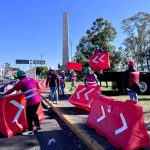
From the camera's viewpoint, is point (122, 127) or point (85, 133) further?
point (85, 133)

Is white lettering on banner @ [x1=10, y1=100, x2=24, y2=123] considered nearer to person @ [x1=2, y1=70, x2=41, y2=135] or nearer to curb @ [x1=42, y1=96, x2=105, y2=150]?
person @ [x1=2, y1=70, x2=41, y2=135]

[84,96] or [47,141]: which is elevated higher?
[84,96]

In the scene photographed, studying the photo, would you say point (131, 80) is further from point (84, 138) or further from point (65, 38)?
point (65, 38)

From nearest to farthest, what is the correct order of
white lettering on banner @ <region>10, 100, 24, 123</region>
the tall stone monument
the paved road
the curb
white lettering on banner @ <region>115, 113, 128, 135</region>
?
1. white lettering on banner @ <region>115, 113, 128, 135</region>
2. the curb
3. the paved road
4. white lettering on banner @ <region>10, 100, 24, 123</region>
5. the tall stone monument

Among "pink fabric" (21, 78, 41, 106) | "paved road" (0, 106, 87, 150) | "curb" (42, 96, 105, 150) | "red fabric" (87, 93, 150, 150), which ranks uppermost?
"pink fabric" (21, 78, 41, 106)

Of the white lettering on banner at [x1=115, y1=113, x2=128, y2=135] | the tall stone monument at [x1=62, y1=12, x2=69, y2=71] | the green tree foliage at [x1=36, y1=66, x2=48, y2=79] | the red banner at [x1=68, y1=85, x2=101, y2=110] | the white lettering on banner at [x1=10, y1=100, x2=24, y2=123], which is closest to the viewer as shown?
the white lettering on banner at [x1=115, y1=113, x2=128, y2=135]

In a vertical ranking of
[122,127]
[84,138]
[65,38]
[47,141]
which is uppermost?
[65,38]

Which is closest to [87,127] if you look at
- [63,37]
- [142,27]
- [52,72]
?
[52,72]

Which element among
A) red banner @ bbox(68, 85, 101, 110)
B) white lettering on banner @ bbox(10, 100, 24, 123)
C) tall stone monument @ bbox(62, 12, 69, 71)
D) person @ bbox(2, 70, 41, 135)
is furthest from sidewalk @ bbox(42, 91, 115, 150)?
tall stone monument @ bbox(62, 12, 69, 71)

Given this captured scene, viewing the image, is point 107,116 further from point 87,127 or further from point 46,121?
point 46,121

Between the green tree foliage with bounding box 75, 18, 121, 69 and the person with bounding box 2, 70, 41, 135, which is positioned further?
the green tree foliage with bounding box 75, 18, 121, 69

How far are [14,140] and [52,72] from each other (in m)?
7.53

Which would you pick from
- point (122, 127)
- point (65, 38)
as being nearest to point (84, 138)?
point (122, 127)

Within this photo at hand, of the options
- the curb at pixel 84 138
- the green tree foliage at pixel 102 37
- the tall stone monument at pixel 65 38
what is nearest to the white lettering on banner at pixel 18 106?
the curb at pixel 84 138
